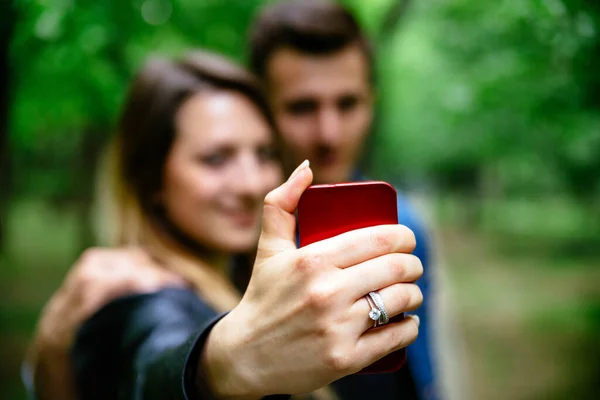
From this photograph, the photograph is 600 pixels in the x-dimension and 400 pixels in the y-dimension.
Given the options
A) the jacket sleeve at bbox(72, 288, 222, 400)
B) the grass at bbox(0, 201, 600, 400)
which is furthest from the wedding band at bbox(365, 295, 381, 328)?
the grass at bbox(0, 201, 600, 400)

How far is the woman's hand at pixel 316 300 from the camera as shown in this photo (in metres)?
0.73

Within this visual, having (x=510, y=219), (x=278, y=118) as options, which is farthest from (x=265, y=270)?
(x=510, y=219)

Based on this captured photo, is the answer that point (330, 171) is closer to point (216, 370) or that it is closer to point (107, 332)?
point (107, 332)

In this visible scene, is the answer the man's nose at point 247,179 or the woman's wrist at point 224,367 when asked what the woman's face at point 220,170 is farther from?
the woman's wrist at point 224,367

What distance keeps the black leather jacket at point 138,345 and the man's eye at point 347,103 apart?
1.27 m

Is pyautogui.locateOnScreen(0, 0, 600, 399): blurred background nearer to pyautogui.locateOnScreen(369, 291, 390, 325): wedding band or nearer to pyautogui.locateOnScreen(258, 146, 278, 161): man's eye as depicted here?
pyautogui.locateOnScreen(258, 146, 278, 161): man's eye

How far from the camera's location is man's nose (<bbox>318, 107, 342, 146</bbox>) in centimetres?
229

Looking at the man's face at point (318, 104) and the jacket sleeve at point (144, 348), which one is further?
the man's face at point (318, 104)

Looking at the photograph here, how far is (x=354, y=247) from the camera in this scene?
29.0 inches

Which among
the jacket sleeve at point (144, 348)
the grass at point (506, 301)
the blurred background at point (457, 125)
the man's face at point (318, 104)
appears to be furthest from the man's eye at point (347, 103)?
the grass at point (506, 301)

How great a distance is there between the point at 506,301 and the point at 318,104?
363 inches

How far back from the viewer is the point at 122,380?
1387 millimetres

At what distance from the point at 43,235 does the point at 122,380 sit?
1878cm

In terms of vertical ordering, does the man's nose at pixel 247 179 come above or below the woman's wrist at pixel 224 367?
above
